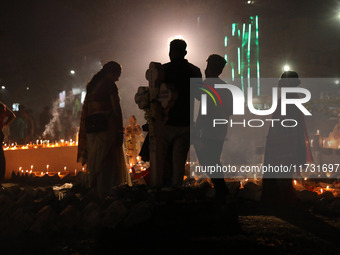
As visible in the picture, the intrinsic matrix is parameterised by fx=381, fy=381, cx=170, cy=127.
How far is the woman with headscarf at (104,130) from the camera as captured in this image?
6.45 metres

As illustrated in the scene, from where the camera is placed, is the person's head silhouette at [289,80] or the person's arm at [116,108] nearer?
the person's head silhouette at [289,80]

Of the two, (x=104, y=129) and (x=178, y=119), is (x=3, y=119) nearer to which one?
(x=104, y=129)

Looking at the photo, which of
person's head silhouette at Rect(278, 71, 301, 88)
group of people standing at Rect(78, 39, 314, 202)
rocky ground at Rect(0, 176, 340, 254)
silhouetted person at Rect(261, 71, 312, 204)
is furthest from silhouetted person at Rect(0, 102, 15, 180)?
person's head silhouette at Rect(278, 71, 301, 88)

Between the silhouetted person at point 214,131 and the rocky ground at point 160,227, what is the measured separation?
35cm

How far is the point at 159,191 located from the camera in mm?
4938

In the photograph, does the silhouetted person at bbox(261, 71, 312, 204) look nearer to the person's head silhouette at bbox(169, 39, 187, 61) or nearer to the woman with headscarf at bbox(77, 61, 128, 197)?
the person's head silhouette at bbox(169, 39, 187, 61)

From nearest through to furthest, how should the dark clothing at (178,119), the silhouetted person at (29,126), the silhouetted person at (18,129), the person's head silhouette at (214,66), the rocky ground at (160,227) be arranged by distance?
the rocky ground at (160,227) → the dark clothing at (178,119) → the person's head silhouette at (214,66) → the silhouetted person at (18,129) → the silhouetted person at (29,126)

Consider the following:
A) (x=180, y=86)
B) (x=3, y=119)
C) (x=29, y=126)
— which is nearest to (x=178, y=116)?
(x=180, y=86)

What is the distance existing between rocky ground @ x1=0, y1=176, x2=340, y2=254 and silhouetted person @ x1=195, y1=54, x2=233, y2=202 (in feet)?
1.16

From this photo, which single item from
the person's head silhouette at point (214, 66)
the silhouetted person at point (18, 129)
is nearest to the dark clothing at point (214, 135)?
the person's head silhouette at point (214, 66)

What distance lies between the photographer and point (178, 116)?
202 inches

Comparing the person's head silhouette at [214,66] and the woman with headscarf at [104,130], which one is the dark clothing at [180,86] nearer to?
the person's head silhouette at [214,66]

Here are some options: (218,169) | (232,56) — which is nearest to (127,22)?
(232,56)

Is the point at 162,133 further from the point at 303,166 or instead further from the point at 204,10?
the point at 204,10
